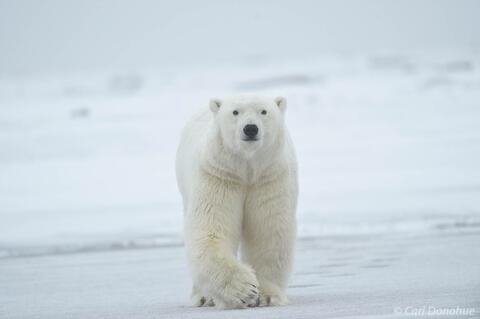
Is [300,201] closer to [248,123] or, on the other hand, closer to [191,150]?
[191,150]

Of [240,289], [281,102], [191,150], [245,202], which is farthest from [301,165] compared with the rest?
[240,289]

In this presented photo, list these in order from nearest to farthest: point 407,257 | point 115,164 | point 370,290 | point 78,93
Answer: point 370,290 → point 407,257 → point 115,164 → point 78,93

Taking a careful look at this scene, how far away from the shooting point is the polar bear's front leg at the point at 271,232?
19.9 ft

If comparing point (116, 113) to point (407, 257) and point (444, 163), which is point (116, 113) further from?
point (407, 257)

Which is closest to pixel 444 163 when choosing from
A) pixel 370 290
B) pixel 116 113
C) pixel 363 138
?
pixel 363 138

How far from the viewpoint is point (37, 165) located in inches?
679

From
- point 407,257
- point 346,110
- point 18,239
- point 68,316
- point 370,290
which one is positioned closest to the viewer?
point 68,316

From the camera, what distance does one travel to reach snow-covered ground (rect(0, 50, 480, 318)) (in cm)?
677

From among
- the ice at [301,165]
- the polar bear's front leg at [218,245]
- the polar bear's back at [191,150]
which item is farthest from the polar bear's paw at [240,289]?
the ice at [301,165]

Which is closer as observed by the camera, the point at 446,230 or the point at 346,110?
the point at 446,230

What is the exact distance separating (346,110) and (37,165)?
26.2ft

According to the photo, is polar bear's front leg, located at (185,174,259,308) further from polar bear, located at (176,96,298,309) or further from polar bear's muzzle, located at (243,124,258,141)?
polar bear's muzzle, located at (243,124,258,141)

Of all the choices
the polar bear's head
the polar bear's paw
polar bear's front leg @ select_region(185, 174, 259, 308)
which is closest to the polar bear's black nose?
the polar bear's head

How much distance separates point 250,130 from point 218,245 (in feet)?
2.13
